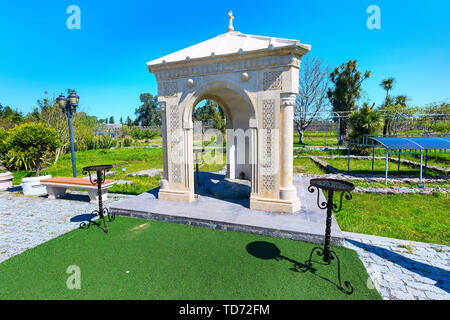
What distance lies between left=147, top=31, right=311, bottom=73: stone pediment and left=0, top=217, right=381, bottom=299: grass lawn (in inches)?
167

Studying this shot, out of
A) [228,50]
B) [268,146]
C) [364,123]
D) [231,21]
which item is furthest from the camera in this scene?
[364,123]

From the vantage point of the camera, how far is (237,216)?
5285 millimetres

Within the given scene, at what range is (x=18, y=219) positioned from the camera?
238 inches

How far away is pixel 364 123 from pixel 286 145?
15.9m

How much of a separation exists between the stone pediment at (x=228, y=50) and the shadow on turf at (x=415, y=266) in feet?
14.8

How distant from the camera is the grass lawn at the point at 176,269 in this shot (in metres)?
3.07

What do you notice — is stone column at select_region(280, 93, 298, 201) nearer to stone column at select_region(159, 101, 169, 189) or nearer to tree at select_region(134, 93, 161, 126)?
stone column at select_region(159, 101, 169, 189)

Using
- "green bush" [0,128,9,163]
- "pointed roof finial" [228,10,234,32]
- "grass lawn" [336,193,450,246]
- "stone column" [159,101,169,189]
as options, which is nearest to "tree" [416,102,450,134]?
"grass lawn" [336,193,450,246]

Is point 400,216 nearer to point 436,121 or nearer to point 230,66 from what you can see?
point 230,66

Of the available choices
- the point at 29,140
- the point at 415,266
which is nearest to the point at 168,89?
the point at 415,266

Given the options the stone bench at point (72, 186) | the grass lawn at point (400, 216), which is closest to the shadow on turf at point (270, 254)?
the grass lawn at point (400, 216)
